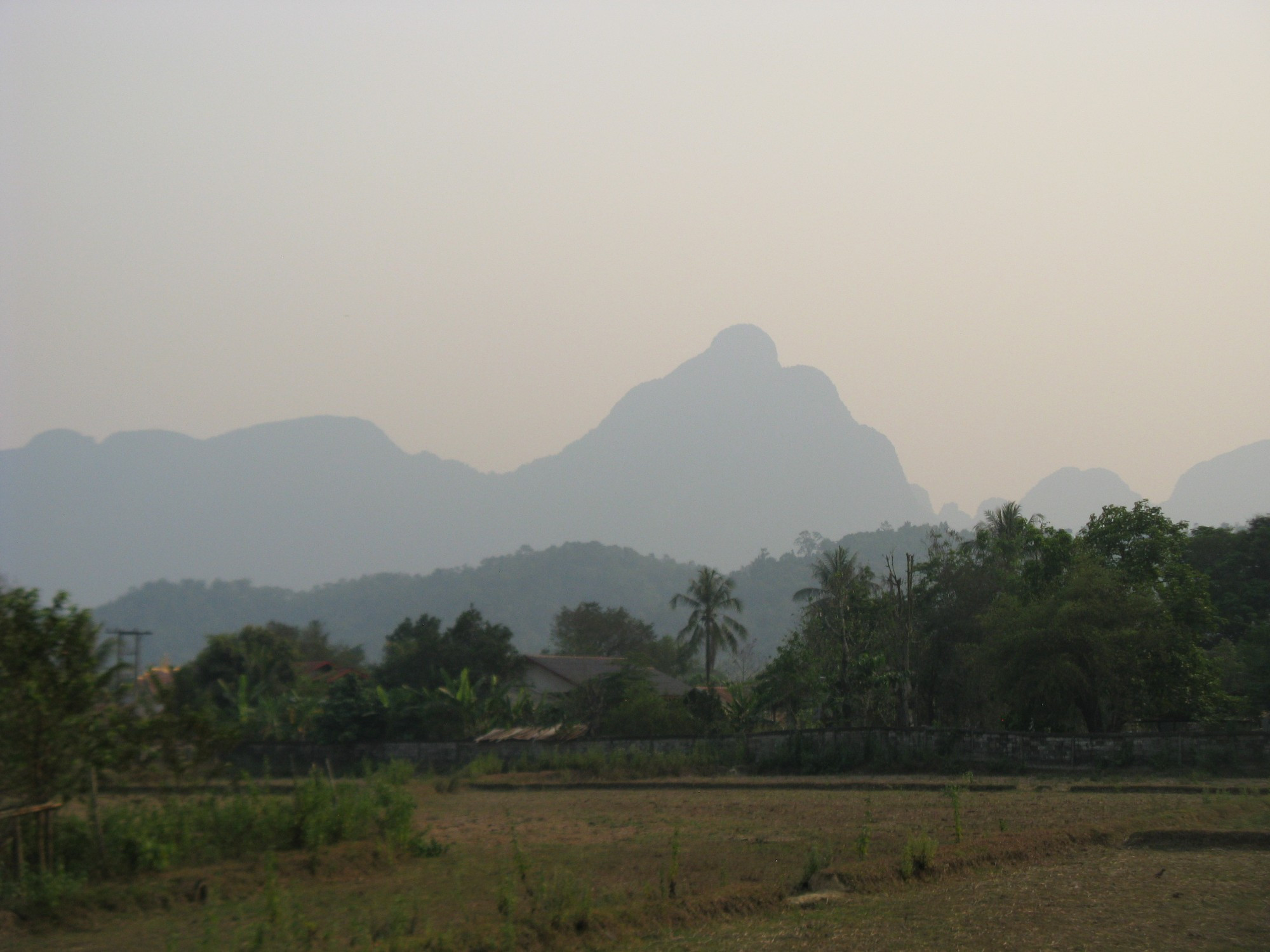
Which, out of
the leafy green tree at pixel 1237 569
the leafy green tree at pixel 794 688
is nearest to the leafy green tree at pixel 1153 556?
the leafy green tree at pixel 1237 569

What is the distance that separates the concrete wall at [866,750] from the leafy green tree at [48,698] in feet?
21.8

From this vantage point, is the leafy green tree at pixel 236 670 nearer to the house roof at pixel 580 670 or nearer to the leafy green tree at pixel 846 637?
the house roof at pixel 580 670

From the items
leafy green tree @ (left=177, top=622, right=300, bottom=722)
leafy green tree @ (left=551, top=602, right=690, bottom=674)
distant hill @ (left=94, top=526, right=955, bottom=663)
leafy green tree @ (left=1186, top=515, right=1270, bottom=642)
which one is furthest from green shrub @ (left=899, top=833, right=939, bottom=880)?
distant hill @ (left=94, top=526, right=955, bottom=663)

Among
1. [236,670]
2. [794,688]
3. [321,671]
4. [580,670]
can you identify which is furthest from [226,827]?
[321,671]

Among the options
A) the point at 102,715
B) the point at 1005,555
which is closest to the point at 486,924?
the point at 102,715

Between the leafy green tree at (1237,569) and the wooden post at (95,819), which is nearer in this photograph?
the wooden post at (95,819)

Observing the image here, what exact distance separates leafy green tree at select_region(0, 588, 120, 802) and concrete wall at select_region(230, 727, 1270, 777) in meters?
6.65

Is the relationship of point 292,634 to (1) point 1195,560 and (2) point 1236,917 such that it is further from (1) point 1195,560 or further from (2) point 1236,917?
(2) point 1236,917

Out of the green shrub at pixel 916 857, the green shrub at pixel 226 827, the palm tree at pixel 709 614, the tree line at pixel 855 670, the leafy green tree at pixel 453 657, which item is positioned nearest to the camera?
the green shrub at pixel 916 857

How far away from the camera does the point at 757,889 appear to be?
1044 centimetres

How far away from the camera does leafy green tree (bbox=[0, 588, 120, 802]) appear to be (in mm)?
11211

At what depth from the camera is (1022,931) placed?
29.1 ft

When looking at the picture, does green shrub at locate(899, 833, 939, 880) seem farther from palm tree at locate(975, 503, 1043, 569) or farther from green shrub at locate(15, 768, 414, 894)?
palm tree at locate(975, 503, 1043, 569)

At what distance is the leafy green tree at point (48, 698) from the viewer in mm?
11211
